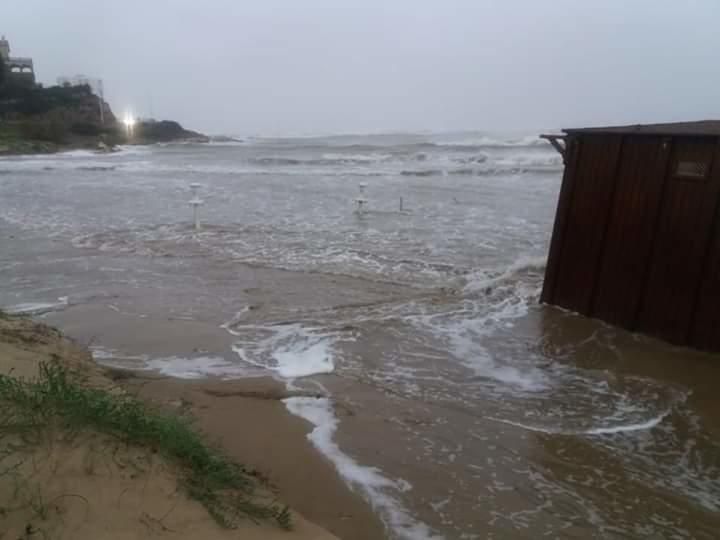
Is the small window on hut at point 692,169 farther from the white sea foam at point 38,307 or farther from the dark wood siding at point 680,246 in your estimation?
the white sea foam at point 38,307

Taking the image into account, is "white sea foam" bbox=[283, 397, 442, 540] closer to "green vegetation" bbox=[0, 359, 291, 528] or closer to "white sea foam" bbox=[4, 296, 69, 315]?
"green vegetation" bbox=[0, 359, 291, 528]

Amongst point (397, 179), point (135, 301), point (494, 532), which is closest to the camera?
point (494, 532)

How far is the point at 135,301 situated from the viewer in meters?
8.95

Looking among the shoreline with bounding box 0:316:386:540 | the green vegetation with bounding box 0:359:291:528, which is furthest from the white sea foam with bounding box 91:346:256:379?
the green vegetation with bounding box 0:359:291:528

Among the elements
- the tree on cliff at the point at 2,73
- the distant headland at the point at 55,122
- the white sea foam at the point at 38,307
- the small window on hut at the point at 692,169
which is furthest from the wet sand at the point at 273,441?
the tree on cliff at the point at 2,73

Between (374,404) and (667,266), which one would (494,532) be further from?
(667,266)

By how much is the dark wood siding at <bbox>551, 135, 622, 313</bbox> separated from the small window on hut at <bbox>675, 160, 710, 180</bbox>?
981 millimetres

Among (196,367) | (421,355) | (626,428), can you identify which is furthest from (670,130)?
(196,367)

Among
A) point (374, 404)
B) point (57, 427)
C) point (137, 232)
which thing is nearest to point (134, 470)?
point (57, 427)

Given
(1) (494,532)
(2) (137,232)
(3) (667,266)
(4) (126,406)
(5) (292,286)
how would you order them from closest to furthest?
(4) (126,406), (1) (494,532), (3) (667,266), (5) (292,286), (2) (137,232)

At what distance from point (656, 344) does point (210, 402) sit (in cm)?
546

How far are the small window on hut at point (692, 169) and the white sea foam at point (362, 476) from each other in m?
5.11

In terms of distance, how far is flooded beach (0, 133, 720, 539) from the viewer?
4.21m

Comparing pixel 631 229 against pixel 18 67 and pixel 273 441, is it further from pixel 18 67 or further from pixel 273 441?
pixel 18 67
